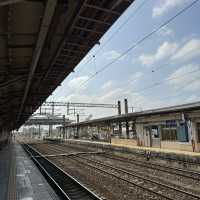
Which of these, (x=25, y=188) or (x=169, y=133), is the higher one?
(x=169, y=133)

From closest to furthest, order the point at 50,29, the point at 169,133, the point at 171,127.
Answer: the point at 50,29, the point at 171,127, the point at 169,133

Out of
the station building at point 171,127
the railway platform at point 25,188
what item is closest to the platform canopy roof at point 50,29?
the railway platform at point 25,188

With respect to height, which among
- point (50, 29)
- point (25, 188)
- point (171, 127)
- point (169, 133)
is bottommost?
point (25, 188)

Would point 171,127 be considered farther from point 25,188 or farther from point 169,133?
point 25,188

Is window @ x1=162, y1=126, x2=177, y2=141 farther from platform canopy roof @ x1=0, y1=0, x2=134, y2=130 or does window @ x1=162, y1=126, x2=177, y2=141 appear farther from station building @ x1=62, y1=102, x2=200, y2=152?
platform canopy roof @ x1=0, y1=0, x2=134, y2=130

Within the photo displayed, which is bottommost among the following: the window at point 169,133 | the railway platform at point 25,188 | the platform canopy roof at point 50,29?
the railway platform at point 25,188

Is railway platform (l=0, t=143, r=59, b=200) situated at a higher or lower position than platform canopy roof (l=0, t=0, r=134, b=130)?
lower

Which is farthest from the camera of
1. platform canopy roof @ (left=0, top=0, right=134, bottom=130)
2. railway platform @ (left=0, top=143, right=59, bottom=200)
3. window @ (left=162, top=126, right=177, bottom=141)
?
window @ (left=162, top=126, right=177, bottom=141)

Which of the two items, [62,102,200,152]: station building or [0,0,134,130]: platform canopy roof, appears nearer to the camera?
[0,0,134,130]: platform canopy roof

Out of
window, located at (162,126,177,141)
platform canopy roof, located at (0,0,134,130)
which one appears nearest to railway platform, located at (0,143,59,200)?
platform canopy roof, located at (0,0,134,130)

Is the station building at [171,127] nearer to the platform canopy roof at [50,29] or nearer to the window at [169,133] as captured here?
the window at [169,133]

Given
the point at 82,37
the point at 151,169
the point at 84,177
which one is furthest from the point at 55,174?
the point at 82,37

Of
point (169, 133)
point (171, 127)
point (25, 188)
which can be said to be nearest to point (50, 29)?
point (25, 188)

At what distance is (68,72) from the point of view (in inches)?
507
